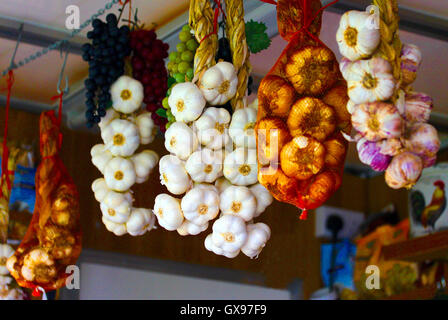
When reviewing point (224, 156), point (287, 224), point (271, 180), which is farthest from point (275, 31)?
point (287, 224)

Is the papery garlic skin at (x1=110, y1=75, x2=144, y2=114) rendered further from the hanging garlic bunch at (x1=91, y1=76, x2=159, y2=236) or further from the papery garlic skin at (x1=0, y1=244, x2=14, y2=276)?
the papery garlic skin at (x1=0, y1=244, x2=14, y2=276)

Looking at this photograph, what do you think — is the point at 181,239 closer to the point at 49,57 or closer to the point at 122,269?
the point at 122,269

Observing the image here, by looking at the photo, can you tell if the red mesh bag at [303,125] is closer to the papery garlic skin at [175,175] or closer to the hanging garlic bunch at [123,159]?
the papery garlic skin at [175,175]

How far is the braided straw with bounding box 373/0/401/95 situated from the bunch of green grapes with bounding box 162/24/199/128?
52cm

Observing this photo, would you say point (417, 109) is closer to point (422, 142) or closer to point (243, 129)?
point (422, 142)

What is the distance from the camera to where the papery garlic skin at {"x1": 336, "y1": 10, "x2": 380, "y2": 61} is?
138 centimetres

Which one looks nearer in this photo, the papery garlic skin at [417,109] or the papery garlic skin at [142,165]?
the papery garlic skin at [417,109]

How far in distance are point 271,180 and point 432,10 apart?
104 centimetres

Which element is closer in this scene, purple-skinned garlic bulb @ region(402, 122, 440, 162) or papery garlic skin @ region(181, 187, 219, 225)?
purple-skinned garlic bulb @ region(402, 122, 440, 162)

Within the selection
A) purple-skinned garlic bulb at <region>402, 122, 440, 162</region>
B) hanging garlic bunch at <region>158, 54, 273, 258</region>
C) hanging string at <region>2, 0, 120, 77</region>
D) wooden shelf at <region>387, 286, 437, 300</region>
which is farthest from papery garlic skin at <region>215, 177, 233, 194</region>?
wooden shelf at <region>387, 286, 437, 300</region>

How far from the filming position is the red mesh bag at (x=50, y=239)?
2.09 meters

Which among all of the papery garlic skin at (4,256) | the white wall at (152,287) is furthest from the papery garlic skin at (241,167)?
the white wall at (152,287)

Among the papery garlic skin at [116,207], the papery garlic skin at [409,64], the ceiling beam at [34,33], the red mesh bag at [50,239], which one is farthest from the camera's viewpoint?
the ceiling beam at [34,33]

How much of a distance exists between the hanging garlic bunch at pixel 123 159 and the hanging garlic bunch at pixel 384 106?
77 centimetres
